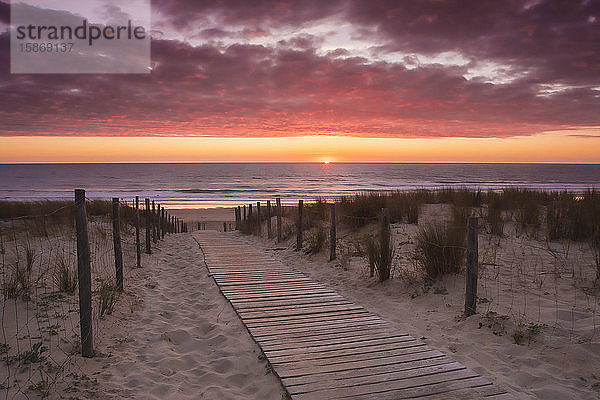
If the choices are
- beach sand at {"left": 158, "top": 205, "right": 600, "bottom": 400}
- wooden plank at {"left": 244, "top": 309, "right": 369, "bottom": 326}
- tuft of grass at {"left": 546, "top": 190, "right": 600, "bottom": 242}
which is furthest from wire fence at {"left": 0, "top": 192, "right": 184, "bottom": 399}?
tuft of grass at {"left": 546, "top": 190, "right": 600, "bottom": 242}

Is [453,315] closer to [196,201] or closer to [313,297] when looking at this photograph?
[313,297]

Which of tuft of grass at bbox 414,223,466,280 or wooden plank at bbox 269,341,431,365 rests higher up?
tuft of grass at bbox 414,223,466,280

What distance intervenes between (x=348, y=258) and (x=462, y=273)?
2.71m

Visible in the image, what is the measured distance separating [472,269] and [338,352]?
218 cm

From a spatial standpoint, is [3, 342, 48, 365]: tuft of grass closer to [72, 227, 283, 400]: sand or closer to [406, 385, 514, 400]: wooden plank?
[72, 227, 283, 400]: sand

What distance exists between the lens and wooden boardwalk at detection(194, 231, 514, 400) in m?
3.35

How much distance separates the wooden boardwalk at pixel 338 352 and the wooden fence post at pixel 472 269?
1.13 m

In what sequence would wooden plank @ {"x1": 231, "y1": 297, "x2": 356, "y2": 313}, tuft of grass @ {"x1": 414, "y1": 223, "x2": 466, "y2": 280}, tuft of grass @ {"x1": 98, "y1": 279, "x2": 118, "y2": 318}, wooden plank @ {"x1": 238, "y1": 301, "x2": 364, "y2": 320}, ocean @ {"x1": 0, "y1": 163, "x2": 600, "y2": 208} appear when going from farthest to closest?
1. ocean @ {"x1": 0, "y1": 163, "x2": 600, "y2": 208}
2. tuft of grass @ {"x1": 414, "y1": 223, "x2": 466, "y2": 280}
3. wooden plank @ {"x1": 231, "y1": 297, "x2": 356, "y2": 313}
4. wooden plank @ {"x1": 238, "y1": 301, "x2": 364, "y2": 320}
5. tuft of grass @ {"x1": 98, "y1": 279, "x2": 118, "y2": 318}

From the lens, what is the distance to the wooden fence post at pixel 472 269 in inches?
200

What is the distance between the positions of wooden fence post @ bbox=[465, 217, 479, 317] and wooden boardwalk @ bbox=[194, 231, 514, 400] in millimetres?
1131

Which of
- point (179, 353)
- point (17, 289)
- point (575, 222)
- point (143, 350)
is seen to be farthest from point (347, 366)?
point (575, 222)

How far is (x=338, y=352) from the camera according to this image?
13.4ft

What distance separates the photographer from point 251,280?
24.4 ft

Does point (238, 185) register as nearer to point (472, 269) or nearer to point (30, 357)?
point (472, 269)
